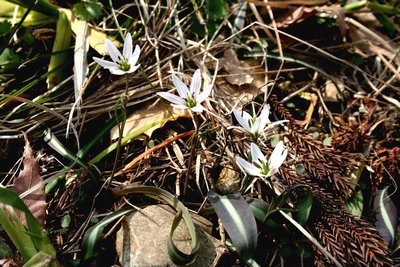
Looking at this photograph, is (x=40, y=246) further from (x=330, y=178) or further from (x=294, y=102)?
(x=294, y=102)

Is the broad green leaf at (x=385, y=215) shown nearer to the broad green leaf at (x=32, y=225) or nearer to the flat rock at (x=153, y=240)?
the flat rock at (x=153, y=240)

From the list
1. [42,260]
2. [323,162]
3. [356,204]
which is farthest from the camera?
[356,204]

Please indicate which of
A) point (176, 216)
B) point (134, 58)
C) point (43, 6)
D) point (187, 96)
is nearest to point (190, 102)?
point (187, 96)

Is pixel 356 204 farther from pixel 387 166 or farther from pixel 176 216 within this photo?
pixel 176 216

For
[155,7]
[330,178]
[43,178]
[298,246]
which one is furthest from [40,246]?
[155,7]

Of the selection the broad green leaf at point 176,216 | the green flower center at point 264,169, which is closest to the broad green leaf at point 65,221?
the broad green leaf at point 176,216
